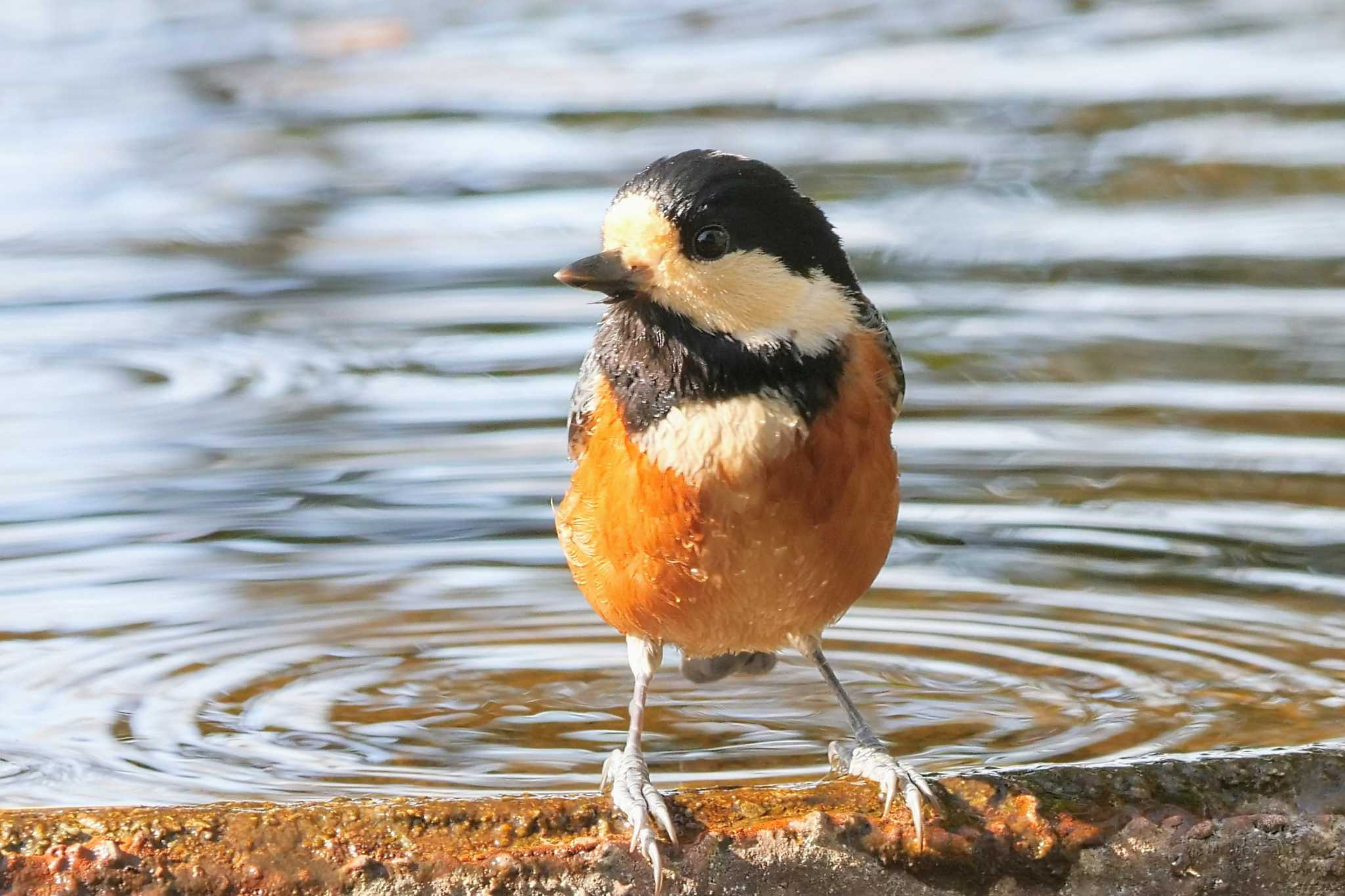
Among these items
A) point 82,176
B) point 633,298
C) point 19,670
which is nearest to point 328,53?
point 82,176

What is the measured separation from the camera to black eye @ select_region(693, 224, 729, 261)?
4.30m

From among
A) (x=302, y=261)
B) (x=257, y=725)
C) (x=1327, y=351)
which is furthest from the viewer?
(x=302, y=261)

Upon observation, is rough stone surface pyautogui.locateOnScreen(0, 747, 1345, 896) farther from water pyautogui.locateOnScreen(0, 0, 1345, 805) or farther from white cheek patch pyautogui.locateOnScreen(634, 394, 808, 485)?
water pyautogui.locateOnScreen(0, 0, 1345, 805)

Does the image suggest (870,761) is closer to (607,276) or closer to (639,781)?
(639,781)

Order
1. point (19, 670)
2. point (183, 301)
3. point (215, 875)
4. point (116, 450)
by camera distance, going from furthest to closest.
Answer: point (183, 301)
point (116, 450)
point (19, 670)
point (215, 875)

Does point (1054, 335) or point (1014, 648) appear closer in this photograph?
point (1014, 648)

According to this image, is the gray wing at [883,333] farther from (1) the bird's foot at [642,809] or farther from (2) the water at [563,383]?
(1) the bird's foot at [642,809]

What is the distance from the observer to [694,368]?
4.42 meters

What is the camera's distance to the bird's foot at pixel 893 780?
4113 mm

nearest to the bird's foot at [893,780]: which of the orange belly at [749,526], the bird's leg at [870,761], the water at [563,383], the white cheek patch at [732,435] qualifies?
the bird's leg at [870,761]

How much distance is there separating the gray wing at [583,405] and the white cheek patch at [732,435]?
14.0 inches

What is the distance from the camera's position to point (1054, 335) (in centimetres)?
843

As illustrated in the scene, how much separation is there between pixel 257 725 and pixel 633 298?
5.21ft

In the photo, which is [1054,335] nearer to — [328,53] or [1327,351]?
[1327,351]
